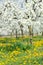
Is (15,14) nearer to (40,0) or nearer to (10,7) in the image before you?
(10,7)

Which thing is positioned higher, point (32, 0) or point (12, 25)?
point (32, 0)

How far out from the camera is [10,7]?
132ft

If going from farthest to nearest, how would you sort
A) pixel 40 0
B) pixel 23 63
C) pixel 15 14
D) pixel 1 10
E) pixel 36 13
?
pixel 1 10
pixel 15 14
pixel 40 0
pixel 36 13
pixel 23 63

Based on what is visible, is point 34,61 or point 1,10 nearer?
point 34,61

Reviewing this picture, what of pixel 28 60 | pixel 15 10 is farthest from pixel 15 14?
pixel 28 60

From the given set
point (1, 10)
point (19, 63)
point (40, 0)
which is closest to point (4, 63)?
point (19, 63)

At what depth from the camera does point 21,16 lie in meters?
36.6

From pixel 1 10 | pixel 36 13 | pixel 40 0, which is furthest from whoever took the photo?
pixel 1 10

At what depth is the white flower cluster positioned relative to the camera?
31.8 m

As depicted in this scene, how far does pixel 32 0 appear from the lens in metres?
33.1

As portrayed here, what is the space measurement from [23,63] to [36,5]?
17.1m

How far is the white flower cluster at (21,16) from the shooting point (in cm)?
A: 3180

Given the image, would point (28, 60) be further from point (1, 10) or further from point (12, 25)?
point (1, 10)

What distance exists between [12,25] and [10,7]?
8.77 ft
